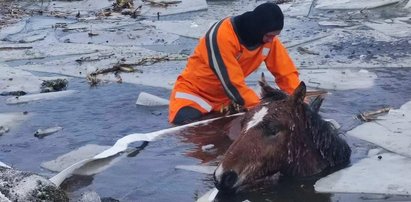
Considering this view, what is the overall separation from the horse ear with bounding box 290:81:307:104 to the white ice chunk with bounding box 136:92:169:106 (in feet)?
10.0

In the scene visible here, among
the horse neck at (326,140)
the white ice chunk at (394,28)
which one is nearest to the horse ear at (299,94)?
the horse neck at (326,140)


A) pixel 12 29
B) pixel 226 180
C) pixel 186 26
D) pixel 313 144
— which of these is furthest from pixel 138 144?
pixel 12 29

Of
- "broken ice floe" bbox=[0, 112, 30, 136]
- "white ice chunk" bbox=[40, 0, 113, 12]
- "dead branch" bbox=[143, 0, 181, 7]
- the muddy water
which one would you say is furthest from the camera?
"white ice chunk" bbox=[40, 0, 113, 12]

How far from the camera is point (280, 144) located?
5.13 m

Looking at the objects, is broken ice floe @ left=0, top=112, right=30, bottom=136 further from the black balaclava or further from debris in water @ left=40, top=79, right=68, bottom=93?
the black balaclava

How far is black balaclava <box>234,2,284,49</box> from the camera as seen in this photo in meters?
6.45

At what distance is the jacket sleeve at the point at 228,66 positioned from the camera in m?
6.63

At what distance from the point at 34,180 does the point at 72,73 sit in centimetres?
562

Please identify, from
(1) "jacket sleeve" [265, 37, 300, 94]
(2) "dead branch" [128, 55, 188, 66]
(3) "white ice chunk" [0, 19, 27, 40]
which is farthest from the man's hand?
(3) "white ice chunk" [0, 19, 27, 40]

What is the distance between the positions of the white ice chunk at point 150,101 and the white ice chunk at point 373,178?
2.97 metres

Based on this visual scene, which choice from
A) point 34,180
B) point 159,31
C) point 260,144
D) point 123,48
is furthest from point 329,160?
point 159,31

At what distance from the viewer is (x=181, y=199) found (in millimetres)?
5113

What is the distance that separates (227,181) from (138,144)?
6.46ft

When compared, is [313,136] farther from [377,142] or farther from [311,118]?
[377,142]
